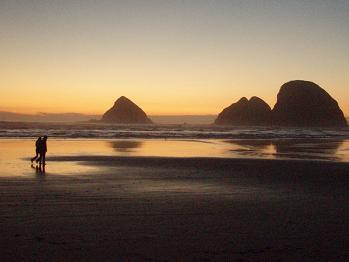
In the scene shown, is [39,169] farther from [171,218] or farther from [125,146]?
[125,146]

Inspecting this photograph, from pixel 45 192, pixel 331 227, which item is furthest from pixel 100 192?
pixel 331 227

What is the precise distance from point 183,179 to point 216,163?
7.45 metres

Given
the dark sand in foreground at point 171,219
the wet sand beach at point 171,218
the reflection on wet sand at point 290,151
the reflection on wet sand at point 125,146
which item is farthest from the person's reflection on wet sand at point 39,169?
the reflection on wet sand at point 290,151

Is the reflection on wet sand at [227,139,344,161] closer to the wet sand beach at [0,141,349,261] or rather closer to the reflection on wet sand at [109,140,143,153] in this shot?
the reflection on wet sand at [109,140,143,153]

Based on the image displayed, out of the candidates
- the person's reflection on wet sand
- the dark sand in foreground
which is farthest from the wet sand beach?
the person's reflection on wet sand

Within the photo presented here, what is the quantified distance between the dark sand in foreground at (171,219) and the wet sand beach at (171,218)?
2 centimetres

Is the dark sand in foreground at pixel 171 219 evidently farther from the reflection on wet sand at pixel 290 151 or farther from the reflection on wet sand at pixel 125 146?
the reflection on wet sand at pixel 125 146

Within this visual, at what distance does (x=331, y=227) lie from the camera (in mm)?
8625

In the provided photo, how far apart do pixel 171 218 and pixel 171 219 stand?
0.33 ft

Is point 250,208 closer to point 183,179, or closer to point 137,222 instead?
point 137,222

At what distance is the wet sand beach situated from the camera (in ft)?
22.5

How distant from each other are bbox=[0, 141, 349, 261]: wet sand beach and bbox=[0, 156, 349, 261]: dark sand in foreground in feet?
0.06

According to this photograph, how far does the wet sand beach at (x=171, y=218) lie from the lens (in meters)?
6.86

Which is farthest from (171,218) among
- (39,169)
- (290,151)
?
(290,151)
